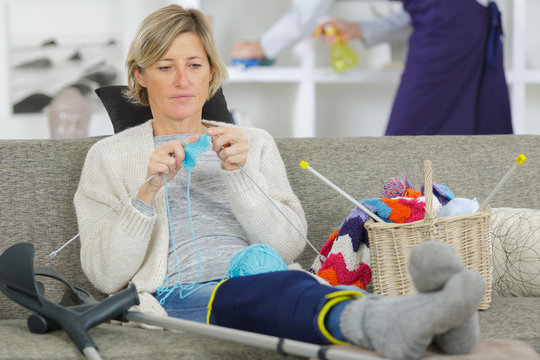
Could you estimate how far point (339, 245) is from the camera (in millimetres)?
1701

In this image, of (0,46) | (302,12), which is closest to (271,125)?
(302,12)

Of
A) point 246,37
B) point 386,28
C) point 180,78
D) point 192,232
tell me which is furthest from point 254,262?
point 246,37

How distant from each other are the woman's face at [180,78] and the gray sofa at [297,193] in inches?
11.7

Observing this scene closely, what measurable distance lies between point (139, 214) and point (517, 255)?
2.99ft

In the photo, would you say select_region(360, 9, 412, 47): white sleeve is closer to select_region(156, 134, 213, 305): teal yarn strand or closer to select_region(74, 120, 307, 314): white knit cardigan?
select_region(74, 120, 307, 314): white knit cardigan

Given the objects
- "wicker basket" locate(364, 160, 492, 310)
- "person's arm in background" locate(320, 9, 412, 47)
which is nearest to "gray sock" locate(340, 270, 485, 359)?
"wicker basket" locate(364, 160, 492, 310)

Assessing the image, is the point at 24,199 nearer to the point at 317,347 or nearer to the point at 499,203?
the point at 317,347

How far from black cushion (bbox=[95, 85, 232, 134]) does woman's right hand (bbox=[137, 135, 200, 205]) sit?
405 mm

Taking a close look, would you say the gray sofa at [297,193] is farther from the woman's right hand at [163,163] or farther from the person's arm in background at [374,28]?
the person's arm in background at [374,28]

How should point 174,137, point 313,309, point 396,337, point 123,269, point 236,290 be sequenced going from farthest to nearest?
point 174,137, point 123,269, point 236,290, point 313,309, point 396,337

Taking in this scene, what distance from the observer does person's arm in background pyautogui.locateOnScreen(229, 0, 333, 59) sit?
129 inches

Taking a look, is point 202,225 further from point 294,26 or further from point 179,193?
point 294,26

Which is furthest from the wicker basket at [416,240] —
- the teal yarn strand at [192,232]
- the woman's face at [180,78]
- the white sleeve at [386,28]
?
the white sleeve at [386,28]

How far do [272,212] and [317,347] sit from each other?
681 mm
